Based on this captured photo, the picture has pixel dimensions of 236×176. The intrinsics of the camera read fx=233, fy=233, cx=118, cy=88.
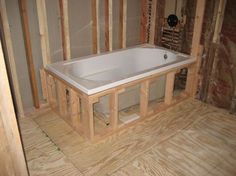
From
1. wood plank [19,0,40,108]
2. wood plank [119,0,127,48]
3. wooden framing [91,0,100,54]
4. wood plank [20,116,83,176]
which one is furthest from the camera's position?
wood plank [119,0,127,48]

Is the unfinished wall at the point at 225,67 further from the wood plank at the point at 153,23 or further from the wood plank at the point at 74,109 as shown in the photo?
the wood plank at the point at 74,109

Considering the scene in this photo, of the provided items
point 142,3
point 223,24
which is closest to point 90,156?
point 223,24

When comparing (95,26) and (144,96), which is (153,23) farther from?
(144,96)

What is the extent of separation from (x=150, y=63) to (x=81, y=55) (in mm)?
1063

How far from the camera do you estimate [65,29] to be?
280 cm

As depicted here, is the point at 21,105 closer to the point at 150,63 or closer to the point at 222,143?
the point at 150,63

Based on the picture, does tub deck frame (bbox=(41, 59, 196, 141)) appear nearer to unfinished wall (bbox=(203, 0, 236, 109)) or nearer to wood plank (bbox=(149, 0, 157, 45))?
unfinished wall (bbox=(203, 0, 236, 109))

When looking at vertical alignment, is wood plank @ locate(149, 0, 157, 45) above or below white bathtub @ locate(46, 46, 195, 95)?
above

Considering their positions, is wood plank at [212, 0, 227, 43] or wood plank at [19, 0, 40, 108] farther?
wood plank at [212, 0, 227, 43]

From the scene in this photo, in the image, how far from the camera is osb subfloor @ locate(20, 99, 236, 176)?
209cm

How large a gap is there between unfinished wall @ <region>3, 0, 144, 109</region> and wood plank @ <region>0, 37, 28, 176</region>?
168cm

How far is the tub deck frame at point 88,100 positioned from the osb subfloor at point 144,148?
0.09 meters

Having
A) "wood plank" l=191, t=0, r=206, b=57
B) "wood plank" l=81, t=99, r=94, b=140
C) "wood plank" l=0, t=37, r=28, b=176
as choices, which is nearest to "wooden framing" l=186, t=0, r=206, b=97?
"wood plank" l=191, t=0, r=206, b=57

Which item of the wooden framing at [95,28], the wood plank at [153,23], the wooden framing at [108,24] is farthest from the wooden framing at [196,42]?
the wooden framing at [95,28]
